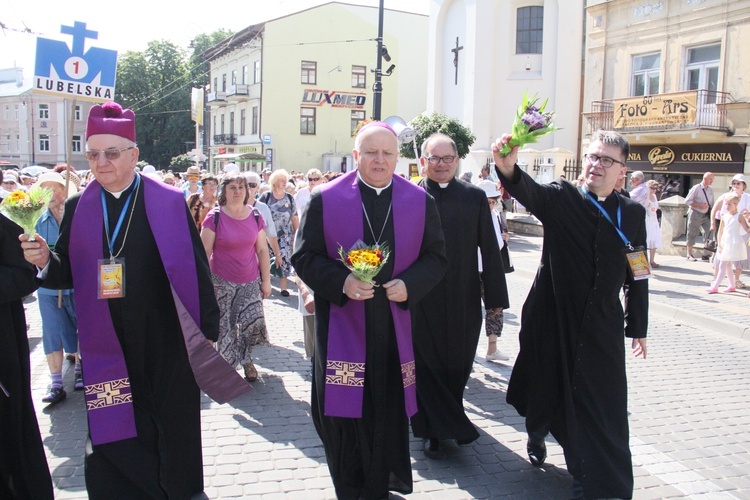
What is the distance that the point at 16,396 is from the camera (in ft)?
10.1

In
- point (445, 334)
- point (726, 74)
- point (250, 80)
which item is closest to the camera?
point (445, 334)

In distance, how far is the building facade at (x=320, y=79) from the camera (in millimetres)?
41656

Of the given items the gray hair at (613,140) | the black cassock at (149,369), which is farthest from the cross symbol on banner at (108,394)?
the gray hair at (613,140)

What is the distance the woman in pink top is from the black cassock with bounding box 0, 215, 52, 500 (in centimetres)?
261

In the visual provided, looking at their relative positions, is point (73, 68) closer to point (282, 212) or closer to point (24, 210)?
point (24, 210)

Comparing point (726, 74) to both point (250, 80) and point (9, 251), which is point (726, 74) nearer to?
point (9, 251)

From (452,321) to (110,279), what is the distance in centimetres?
233

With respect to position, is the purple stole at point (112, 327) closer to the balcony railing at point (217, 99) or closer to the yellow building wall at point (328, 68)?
the yellow building wall at point (328, 68)

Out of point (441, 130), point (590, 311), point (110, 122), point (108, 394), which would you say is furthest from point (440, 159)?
point (441, 130)

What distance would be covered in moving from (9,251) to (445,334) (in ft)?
8.92

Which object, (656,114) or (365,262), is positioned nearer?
(365,262)

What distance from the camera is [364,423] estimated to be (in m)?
3.50

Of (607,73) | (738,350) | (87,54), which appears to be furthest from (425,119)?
(87,54)

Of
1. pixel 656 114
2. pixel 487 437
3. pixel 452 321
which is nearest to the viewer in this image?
pixel 452 321
